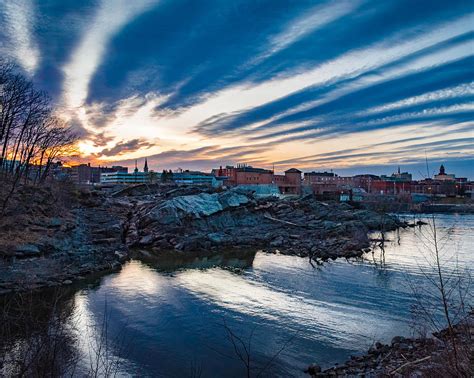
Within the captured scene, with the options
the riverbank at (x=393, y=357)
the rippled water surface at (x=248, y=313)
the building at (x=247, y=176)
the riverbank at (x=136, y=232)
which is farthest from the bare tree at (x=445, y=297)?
the building at (x=247, y=176)

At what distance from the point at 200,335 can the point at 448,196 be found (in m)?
148

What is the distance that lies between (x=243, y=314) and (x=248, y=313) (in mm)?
301

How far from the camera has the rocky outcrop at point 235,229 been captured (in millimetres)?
39031

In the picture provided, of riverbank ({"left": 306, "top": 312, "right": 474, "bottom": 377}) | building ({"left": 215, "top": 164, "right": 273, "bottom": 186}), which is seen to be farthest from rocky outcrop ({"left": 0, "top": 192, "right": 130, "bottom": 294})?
building ({"left": 215, "top": 164, "right": 273, "bottom": 186})

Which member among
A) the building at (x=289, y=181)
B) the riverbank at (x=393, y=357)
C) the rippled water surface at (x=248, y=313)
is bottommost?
the rippled water surface at (x=248, y=313)

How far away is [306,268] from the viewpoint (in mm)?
29094

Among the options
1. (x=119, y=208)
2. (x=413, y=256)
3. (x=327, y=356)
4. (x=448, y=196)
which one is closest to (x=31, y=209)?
(x=119, y=208)

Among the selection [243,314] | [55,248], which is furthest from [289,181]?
[243,314]

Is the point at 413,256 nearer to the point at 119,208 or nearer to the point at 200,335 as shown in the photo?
the point at 200,335

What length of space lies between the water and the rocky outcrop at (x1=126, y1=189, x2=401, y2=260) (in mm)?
8501

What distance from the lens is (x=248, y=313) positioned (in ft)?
59.2

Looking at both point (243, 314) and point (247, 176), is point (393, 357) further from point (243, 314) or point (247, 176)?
point (247, 176)

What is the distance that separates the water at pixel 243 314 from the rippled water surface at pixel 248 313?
5 cm

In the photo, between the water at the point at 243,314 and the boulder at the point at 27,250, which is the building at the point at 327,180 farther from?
the boulder at the point at 27,250
